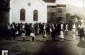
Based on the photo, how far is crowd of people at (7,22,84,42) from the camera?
1.98 metres

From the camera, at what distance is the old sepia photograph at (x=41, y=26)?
77.1 inches

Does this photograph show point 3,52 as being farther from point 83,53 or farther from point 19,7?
point 83,53

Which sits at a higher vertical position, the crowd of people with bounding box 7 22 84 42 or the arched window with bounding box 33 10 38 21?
the arched window with bounding box 33 10 38 21

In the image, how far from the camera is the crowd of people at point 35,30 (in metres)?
1.98

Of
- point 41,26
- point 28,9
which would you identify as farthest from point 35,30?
point 28,9

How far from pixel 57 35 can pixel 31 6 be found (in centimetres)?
26

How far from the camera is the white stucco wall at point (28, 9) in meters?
1.97

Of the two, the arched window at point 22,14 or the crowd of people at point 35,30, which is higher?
the arched window at point 22,14

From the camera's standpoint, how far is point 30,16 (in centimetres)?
200

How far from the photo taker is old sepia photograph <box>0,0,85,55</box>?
1.96 m

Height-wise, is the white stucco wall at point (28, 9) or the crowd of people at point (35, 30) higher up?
the white stucco wall at point (28, 9)

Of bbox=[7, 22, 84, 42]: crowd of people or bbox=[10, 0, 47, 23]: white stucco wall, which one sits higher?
bbox=[10, 0, 47, 23]: white stucco wall

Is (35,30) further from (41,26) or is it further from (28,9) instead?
(28,9)

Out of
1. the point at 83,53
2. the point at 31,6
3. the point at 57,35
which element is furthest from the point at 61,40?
the point at 31,6
